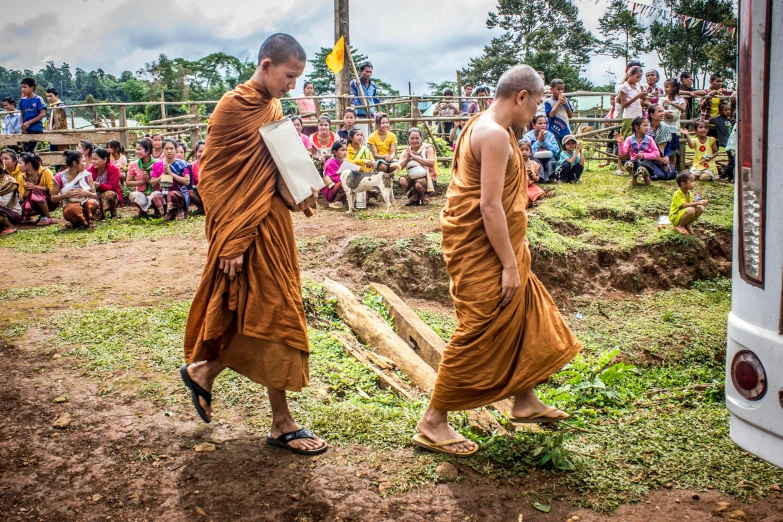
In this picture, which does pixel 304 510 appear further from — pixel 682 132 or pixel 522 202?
pixel 682 132

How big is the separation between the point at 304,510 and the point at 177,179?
8.33m

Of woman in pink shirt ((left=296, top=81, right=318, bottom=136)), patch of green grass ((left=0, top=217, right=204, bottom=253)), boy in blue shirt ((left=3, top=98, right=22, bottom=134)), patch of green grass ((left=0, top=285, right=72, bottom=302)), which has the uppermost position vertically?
woman in pink shirt ((left=296, top=81, right=318, bottom=136))

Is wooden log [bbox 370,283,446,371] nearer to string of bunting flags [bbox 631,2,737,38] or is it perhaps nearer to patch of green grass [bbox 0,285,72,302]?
patch of green grass [bbox 0,285,72,302]

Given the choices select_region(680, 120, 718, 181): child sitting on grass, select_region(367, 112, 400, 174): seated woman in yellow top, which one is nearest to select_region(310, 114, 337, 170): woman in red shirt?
select_region(367, 112, 400, 174): seated woman in yellow top

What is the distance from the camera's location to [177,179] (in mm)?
10125

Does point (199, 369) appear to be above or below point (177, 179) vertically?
below

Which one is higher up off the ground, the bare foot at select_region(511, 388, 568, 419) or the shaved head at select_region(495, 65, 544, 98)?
the shaved head at select_region(495, 65, 544, 98)

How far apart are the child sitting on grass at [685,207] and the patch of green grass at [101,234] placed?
6407 mm

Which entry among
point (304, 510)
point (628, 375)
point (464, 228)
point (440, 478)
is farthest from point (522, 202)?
point (628, 375)

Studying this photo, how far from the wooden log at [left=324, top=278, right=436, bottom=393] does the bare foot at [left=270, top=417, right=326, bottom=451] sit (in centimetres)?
122

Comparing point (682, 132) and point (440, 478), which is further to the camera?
point (682, 132)

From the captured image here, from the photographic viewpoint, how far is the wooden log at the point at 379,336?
449cm

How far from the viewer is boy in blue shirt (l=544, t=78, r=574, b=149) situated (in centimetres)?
1120

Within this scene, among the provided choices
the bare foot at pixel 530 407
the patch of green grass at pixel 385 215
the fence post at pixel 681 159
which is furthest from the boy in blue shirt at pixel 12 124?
the bare foot at pixel 530 407
